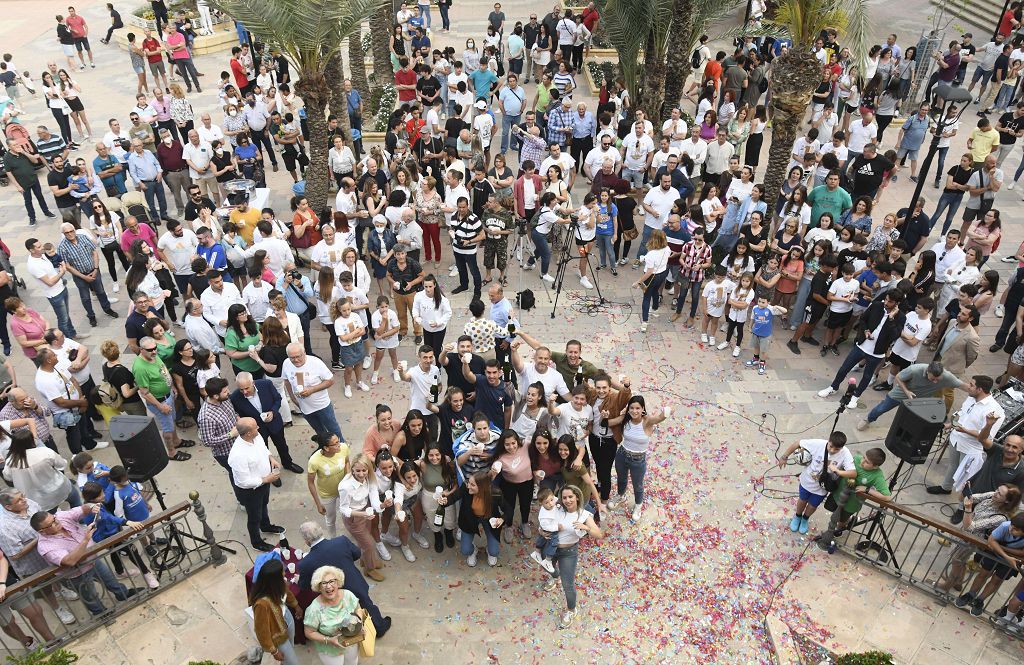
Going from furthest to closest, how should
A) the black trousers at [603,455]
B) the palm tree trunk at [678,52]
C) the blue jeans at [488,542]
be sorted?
the palm tree trunk at [678,52] → the black trousers at [603,455] → the blue jeans at [488,542]

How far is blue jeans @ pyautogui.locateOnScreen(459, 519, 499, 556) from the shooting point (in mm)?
7801

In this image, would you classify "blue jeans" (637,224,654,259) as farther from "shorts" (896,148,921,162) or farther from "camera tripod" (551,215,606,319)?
"shorts" (896,148,921,162)

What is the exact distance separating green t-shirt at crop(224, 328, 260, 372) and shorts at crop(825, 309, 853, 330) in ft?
26.1

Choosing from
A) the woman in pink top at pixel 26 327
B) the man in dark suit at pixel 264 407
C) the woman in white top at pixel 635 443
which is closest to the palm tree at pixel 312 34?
the woman in pink top at pixel 26 327

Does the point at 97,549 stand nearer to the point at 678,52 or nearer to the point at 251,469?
the point at 251,469

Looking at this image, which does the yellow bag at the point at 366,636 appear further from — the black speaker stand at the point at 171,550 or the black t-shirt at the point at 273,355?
the black t-shirt at the point at 273,355

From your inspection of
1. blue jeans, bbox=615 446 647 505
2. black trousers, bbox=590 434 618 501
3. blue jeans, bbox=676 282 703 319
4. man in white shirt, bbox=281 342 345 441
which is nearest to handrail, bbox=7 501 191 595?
man in white shirt, bbox=281 342 345 441

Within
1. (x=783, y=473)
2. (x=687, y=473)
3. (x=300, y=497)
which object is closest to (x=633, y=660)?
(x=687, y=473)

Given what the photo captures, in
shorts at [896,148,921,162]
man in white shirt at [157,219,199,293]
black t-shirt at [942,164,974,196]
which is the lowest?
man in white shirt at [157,219,199,293]

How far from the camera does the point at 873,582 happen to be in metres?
7.79

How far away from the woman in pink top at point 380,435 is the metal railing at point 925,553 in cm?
481

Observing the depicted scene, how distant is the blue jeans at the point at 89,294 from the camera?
37.6 ft

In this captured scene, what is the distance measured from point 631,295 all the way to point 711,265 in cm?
145

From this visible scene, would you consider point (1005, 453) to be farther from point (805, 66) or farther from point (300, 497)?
point (300, 497)
